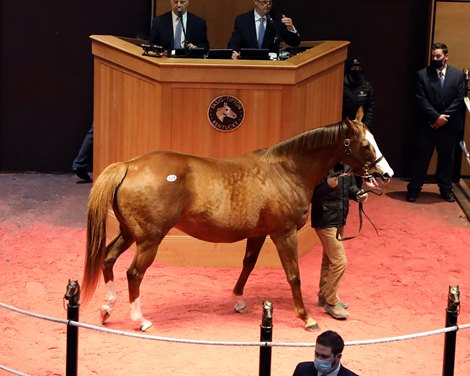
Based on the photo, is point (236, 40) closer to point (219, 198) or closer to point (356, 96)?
point (356, 96)

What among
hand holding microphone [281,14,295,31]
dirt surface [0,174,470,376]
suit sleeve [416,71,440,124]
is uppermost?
hand holding microphone [281,14,295,31]

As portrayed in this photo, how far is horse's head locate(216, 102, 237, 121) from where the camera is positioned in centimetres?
1099

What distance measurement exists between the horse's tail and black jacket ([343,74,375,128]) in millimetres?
4414

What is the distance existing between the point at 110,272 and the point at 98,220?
23.7 inches

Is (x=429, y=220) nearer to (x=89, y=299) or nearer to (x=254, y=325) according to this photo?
(x=254, y=325)

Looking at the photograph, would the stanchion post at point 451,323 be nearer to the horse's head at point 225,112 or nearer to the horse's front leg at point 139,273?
the horse's front leg at point 139,273

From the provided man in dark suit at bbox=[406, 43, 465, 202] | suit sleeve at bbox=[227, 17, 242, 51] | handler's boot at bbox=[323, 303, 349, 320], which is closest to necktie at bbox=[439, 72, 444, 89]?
man in dark suit at bbox=[406, 43, 465, 202]

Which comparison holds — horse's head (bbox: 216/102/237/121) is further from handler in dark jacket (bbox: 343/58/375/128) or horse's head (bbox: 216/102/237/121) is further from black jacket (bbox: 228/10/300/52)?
handler in dark jacket (bbox: 343/58/375/128)

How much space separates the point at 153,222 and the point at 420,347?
2419 millimetres

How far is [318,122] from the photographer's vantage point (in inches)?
460

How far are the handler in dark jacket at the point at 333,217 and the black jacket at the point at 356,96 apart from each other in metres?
3.10

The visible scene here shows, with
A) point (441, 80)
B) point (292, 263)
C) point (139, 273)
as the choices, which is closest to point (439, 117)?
point (441, 80)

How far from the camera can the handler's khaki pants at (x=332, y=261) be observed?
995cm

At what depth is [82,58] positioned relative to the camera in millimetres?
14367
